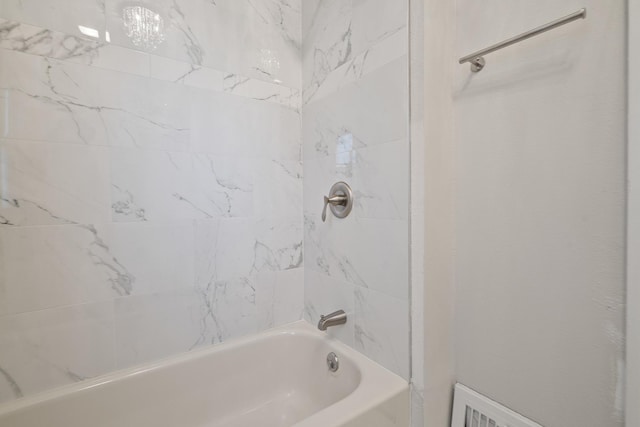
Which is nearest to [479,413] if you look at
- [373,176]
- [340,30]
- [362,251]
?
[362,251]

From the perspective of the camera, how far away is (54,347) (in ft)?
3.30

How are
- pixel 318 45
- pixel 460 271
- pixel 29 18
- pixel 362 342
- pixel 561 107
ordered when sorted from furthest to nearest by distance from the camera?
pixel 318 45, pixel 362 342, pixel 460 271, pixel 29 18, pixel 561 107

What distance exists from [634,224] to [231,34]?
62.8 inches

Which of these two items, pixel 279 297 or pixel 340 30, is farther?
pixel 279 297

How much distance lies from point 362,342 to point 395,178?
0.71 m

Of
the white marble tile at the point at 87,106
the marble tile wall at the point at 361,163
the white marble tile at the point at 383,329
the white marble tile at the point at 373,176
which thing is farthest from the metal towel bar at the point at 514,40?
the white marble tile at the point at 87,106

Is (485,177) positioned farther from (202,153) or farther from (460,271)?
(202,153)

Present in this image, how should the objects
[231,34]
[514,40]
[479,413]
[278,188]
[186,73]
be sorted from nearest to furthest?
[514,40], [479,413], [186,73], [231,34], [278,188]

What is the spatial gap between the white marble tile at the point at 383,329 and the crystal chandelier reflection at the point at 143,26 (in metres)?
1.34

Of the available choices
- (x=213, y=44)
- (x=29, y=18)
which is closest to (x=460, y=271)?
(x=213, y=44)

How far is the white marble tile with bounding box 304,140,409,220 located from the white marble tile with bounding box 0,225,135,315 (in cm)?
93

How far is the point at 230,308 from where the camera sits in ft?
4.42

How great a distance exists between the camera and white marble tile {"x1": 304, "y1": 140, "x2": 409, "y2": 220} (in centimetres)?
103

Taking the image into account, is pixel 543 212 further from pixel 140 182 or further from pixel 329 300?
pixel 140 182
